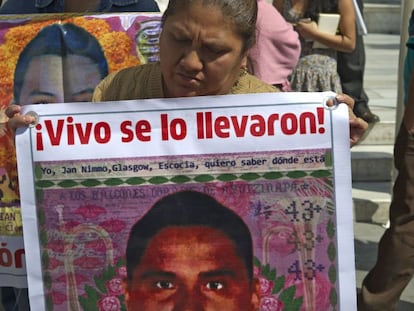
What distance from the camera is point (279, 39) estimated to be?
4.39 metres

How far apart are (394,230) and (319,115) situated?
1.86 meters

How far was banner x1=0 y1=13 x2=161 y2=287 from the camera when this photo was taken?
9.82ft

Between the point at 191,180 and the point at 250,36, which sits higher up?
the point at 250,36

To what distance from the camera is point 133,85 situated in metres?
2.60

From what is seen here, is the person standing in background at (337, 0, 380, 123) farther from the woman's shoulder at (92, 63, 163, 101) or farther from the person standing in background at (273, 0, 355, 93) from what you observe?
the woman's shoulder at (92, 63, 163, 101)

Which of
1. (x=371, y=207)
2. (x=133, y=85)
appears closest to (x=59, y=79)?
(x=133, y=85)

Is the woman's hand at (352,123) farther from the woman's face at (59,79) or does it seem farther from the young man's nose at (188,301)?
the woman's face at (59,79)

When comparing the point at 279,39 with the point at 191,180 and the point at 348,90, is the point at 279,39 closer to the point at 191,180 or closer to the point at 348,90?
the point at 191,180

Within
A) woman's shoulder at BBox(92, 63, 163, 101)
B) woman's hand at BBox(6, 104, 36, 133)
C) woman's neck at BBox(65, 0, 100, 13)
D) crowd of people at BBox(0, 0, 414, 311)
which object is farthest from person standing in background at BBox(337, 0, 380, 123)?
woman's hand at BBox(6, 104, 36, 133)

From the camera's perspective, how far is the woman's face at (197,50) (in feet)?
7.76

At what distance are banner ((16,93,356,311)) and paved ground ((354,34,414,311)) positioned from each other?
8.59ft

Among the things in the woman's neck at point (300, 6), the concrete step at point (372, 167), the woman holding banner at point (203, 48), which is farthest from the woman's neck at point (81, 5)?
the concrete step at point (372, 167)

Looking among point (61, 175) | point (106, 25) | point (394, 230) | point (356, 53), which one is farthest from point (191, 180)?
point (356, 53)

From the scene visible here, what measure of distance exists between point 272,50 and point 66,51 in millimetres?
1524
